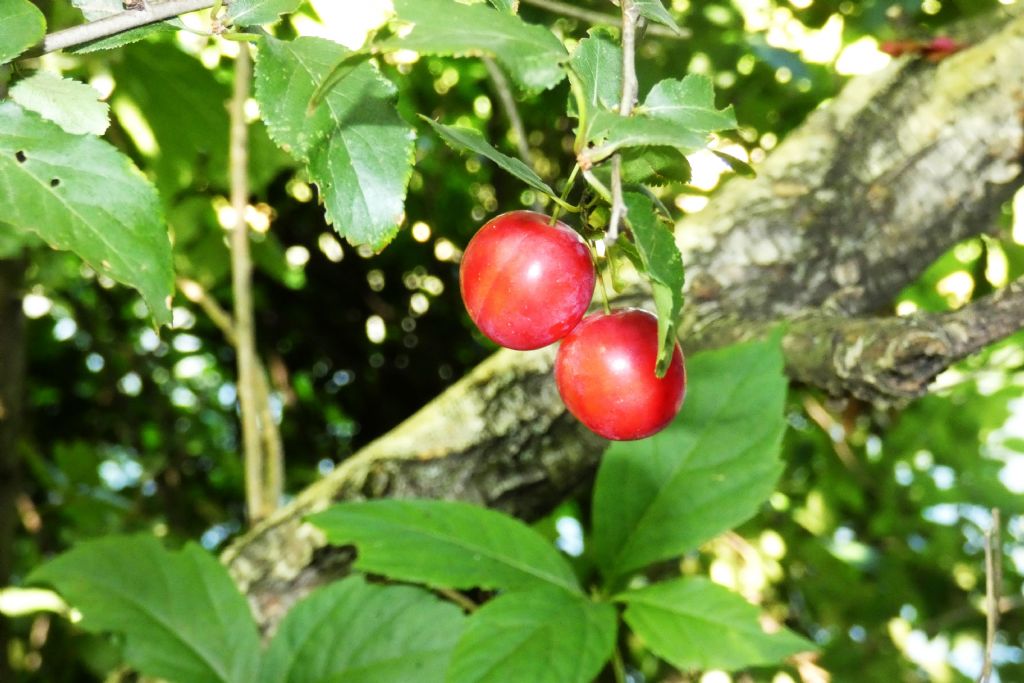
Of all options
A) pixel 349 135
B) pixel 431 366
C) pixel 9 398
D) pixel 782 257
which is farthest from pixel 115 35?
pixel 431 366

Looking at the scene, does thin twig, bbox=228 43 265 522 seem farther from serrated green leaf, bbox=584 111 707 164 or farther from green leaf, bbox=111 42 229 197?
serrated green leaf, bbox=584 111 707 164

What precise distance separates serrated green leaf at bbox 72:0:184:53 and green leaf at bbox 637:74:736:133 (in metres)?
0.24

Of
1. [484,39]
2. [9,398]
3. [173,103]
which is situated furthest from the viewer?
[9,398]

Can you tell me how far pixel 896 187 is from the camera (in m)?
1.12

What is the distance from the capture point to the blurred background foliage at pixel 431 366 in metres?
1.56

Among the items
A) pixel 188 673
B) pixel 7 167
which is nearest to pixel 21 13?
pixel 7 167

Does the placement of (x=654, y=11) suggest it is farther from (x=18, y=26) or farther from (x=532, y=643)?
(x=532, y=643)

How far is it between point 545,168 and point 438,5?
174 cm

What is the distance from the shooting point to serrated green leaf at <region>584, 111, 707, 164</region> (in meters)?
0.36

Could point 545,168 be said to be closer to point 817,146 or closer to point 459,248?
point 459,248

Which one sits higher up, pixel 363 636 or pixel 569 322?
pixel 569 322

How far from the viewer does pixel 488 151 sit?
0.43 m

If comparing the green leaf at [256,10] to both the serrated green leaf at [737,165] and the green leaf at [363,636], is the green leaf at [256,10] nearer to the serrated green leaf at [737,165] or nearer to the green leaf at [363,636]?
the serrated green leaf at [737,165]

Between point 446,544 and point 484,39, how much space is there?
2.01ft
